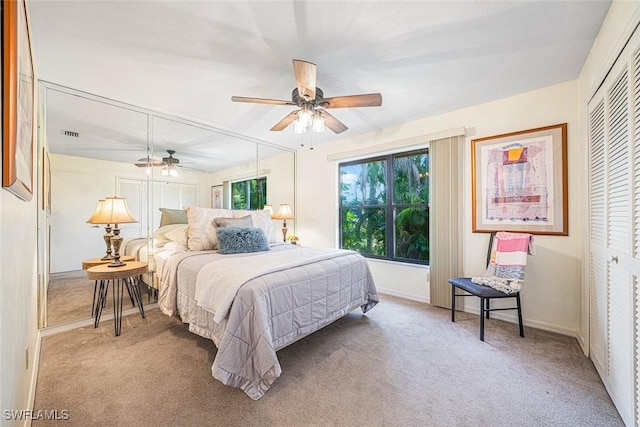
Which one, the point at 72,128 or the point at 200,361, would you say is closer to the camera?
the point at 200,361

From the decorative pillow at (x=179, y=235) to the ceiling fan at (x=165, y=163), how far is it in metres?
A: 0.73

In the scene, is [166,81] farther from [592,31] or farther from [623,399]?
[623,399]

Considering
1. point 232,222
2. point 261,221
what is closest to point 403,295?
point 261,221

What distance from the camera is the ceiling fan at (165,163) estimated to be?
3029mm

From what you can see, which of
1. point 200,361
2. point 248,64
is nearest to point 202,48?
point 248,64

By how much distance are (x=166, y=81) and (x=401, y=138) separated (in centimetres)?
282

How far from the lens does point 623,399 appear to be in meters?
1.42

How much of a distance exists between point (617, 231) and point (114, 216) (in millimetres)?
3909

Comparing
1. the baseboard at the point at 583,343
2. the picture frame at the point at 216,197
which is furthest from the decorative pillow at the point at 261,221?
the baseboard at the point at 583,343

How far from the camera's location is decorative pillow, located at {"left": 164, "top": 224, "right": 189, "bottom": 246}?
2912 mm

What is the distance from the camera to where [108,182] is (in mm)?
2814

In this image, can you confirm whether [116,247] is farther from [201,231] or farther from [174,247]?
[201,231]

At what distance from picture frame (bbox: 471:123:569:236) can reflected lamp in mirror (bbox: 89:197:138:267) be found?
374cm

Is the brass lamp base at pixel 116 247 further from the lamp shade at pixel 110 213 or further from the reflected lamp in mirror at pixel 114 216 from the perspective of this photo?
the lamp shade at pixel 110 213
